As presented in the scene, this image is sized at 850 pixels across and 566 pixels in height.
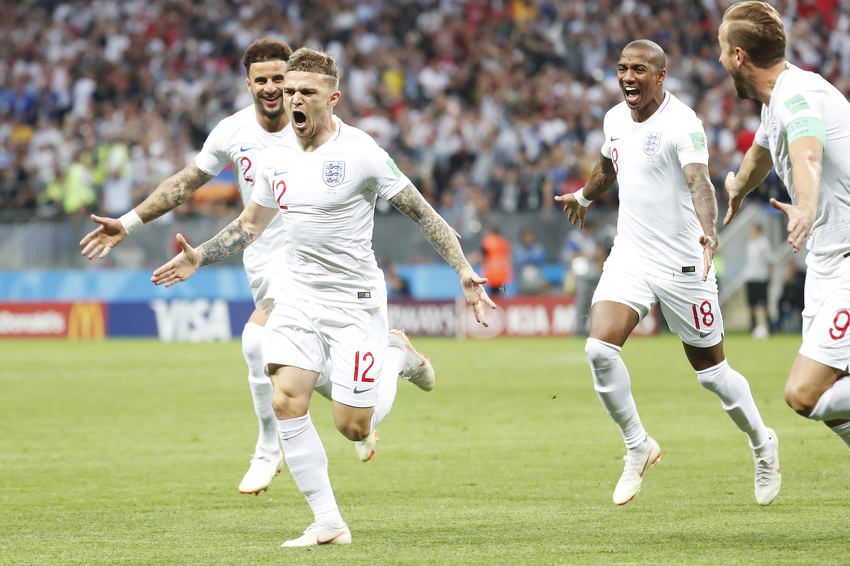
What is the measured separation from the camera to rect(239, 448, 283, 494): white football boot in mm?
7277

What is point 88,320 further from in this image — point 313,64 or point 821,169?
point 821,169

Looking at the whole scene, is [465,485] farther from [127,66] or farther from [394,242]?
[127,66]

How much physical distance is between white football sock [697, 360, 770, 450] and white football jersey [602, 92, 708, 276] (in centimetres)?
61

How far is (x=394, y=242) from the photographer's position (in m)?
23.3

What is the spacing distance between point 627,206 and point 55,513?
3796 mm

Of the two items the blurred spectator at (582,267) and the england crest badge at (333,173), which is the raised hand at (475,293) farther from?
the blurred spectator at (582,267)

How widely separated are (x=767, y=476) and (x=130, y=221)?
401 cm

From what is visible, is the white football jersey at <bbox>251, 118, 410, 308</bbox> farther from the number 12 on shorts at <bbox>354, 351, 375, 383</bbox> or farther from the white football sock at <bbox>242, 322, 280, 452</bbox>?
the white football sock at <bbox>242, 322, 280, 452</bbox>

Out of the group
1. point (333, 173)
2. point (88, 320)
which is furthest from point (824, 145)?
point (88, 320)

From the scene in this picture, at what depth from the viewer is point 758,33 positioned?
5359 millimetres

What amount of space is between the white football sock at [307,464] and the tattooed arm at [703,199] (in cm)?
231

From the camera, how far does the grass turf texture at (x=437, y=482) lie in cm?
557

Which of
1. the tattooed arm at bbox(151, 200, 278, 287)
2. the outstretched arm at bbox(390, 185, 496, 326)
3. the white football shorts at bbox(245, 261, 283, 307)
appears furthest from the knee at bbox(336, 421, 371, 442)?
the white football shorts at bbox(245, 261, 283, 307)

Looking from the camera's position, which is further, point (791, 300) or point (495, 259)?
point (791, 300)
